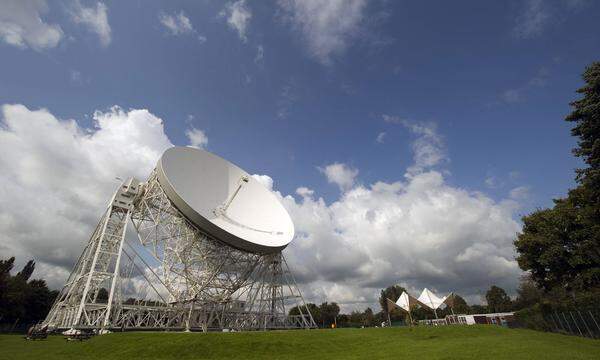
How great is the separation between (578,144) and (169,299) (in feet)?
117

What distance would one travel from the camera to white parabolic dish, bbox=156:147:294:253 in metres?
30.6

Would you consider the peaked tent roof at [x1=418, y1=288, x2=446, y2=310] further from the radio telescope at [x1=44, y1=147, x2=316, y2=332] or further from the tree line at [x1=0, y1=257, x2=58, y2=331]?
the tree line at [x1=0, y1=257, x2=58, y2=331]

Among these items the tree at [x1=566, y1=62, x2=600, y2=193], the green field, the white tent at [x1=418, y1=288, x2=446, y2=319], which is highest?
the tree at [x1=566, y1=62, x2=600, y2=193]

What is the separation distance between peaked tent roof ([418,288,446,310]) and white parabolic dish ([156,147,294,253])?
23.3 meters

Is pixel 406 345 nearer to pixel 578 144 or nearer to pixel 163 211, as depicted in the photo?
pixel 578 144

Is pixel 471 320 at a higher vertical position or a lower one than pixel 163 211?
lower

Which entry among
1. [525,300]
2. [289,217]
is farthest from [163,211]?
[525,300]

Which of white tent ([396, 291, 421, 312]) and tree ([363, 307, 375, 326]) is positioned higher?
tree ([363, 307, 375, 326])

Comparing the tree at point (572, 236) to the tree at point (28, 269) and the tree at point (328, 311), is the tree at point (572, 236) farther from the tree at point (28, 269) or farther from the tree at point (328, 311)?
the tree at point (28, 269)

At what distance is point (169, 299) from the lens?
34375 mm

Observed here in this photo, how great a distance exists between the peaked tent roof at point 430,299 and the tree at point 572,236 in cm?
1329

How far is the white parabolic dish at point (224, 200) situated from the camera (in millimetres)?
30578

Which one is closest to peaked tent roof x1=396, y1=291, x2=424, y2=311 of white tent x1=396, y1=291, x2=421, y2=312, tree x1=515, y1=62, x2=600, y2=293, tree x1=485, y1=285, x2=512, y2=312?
white tent x1=396, y1=291, x2=421, y2=312

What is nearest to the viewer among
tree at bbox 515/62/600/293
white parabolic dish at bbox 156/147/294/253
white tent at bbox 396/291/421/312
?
tree at bbox 515/62/600/293
